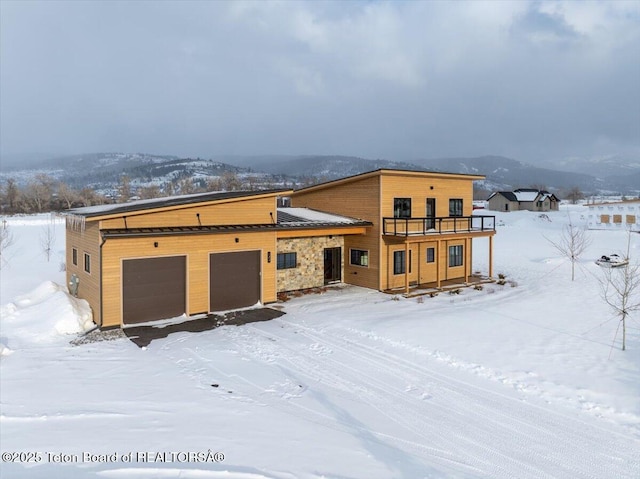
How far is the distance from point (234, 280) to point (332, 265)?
245 inches

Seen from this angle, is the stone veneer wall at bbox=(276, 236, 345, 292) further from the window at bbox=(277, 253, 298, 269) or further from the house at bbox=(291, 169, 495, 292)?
the house at bbox=(291, 169, 495, 292)

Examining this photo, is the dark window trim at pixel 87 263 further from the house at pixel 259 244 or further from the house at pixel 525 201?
the house at pixel 525 201

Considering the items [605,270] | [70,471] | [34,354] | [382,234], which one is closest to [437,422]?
[70,471]

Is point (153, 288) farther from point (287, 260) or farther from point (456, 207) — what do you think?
point (456, 207)

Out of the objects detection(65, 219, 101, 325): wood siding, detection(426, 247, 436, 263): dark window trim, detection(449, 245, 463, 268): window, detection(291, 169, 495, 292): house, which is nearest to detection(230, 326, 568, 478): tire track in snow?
detection(65, 219, 101, 325): wood siding

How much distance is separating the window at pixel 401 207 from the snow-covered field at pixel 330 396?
18.1 feet

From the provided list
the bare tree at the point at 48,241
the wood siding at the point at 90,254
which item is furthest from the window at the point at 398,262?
the bare tree at the point at 48,241

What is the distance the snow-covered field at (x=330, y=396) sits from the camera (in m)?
6.24

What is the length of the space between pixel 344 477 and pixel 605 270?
2471 cm

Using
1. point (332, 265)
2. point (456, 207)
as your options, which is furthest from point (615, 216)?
point (332, 265)

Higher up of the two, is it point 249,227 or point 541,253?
point 249,227

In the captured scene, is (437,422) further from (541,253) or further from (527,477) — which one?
(541,253)

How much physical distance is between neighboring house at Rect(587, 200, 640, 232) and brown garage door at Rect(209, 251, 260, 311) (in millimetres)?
40006

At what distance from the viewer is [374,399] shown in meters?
8.63
